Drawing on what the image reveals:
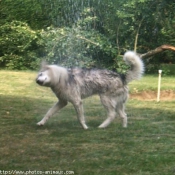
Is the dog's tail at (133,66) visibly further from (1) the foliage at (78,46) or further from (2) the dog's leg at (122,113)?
(1) the foliage at (78,46)

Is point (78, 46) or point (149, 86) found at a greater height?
point (78, 46)

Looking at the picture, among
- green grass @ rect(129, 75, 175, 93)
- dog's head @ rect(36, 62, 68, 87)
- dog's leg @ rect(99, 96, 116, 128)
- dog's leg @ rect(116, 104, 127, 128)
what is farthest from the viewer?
green grass @ rect(129, 75, 175, 93)

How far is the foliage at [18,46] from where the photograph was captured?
17438 millimetres

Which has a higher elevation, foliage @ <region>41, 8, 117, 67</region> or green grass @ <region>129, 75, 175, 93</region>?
foliage @ <region>41, 8, 117, 67</region>

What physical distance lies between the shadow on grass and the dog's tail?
2.47 ft

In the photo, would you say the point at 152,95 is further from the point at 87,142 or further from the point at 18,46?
the point at 18,46

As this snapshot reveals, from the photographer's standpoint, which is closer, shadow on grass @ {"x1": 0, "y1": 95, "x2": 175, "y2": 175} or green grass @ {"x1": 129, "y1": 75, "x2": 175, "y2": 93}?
shadow on grass @ {"x1": 0, "y1": 95, "x2": 175, "y2": 175}

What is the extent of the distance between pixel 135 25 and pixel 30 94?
650cm

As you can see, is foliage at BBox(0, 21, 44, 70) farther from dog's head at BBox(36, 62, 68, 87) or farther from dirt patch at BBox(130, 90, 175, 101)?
dog's head at BBox(36, 62, 68, 87)

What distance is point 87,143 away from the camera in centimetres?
566

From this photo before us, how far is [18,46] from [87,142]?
41.3 feet

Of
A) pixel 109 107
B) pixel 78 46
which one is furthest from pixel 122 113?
pixel 78 46

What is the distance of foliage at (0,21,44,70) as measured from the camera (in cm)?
1744

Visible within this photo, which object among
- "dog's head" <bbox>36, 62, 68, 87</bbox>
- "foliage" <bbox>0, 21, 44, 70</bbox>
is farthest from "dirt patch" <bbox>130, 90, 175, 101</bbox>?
"foliage" <bbox>0, 21, 44, 70</bbox>
